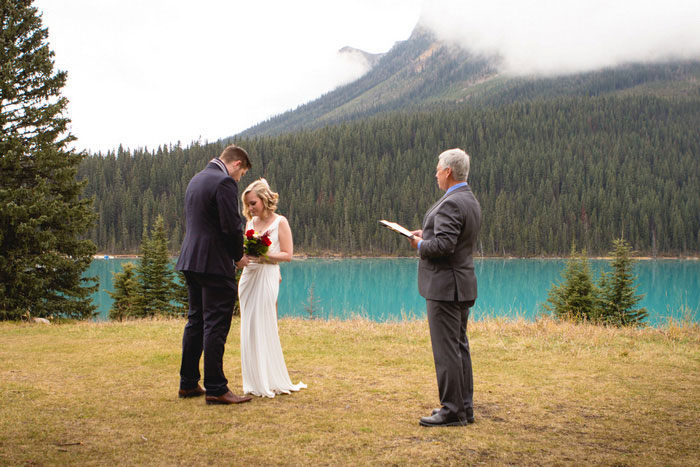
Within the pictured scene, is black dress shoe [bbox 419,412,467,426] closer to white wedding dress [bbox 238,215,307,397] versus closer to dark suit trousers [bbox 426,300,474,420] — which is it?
dark suit trousers [bbox 426,300,474,420]

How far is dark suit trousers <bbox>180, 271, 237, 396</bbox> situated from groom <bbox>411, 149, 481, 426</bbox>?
199cm

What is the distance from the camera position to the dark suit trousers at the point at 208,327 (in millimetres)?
5297

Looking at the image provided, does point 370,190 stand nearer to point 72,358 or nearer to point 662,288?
point 662,288

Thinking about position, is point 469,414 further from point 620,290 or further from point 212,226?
point 620,290

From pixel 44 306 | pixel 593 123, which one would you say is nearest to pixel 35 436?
pixel 44 306

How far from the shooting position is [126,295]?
25.8 metres

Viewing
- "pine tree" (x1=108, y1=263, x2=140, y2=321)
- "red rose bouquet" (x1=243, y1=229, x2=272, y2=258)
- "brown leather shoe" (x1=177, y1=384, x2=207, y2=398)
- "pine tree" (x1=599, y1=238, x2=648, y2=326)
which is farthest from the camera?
"pine tree" (x1=108, y1=263, x2=140, y2=321)

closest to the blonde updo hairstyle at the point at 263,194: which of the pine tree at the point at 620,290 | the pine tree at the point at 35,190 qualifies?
the pine tree at the point at 35,190

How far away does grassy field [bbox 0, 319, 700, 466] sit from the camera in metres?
3.95

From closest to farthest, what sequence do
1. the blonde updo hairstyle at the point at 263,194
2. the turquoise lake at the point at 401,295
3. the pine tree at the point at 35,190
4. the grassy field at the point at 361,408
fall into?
the grassy field at the point at 361,408 < the blonde updo hairstyle at the point at 263,194 < the pine tree at the point at 35,190 < the turquoise lake at the point at 401,295

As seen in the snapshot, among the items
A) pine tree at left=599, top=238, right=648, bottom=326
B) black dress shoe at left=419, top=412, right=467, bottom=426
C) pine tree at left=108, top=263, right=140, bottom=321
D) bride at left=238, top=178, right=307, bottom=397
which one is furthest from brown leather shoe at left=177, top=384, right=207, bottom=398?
pine tree at left=108, top=263, right=140, bottom=321

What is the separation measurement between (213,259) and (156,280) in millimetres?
21450

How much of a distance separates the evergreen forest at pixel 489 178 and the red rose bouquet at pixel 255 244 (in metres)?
100

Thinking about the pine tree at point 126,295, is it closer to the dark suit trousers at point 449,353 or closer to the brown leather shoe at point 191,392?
the brown leather shoe at point 191,392
